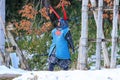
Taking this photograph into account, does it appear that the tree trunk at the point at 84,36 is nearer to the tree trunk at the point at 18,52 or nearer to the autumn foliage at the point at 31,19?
the tree trunk at the point at 18,52

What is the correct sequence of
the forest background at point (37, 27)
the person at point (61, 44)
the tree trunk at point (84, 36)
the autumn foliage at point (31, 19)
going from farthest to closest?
the autumn foliage at point (31, 19) < the forest background at point (37, 27) < the person at point (61, 44) < the tree trunk at point (84, 36)

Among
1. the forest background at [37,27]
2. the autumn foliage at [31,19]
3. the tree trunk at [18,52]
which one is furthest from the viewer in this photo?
the autumn foliage at [31,19]

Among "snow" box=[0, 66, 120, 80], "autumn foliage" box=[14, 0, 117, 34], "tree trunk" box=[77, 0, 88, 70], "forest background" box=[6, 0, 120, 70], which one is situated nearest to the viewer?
"snow" box=[0, 66, 120, 80]

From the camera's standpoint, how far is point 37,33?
44.3 feet

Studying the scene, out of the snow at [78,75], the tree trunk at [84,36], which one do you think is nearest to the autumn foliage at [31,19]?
the tree trunk at [84,36]

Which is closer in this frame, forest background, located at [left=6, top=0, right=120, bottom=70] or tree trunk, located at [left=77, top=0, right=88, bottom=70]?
tree trunk, located at [left=77, top=0, right=88, bottom=70]

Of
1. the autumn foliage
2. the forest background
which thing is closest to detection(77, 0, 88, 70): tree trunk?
the forest background

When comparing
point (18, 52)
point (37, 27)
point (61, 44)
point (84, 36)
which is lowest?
point (18, 52)

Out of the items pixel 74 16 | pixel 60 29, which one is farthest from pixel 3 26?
pixel 74 16

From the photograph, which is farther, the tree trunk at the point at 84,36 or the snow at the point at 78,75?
the tree trunk at the point at 84,36

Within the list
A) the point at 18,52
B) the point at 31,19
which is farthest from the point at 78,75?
the point at 31,19

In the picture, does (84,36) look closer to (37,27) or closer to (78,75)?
(78,75)

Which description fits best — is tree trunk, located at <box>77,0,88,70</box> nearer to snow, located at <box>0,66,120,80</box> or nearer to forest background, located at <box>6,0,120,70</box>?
snow, located at <box>0,66,120,80</box>

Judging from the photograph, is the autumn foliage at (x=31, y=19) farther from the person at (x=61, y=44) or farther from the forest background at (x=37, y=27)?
the person at (x=61, y=44)
